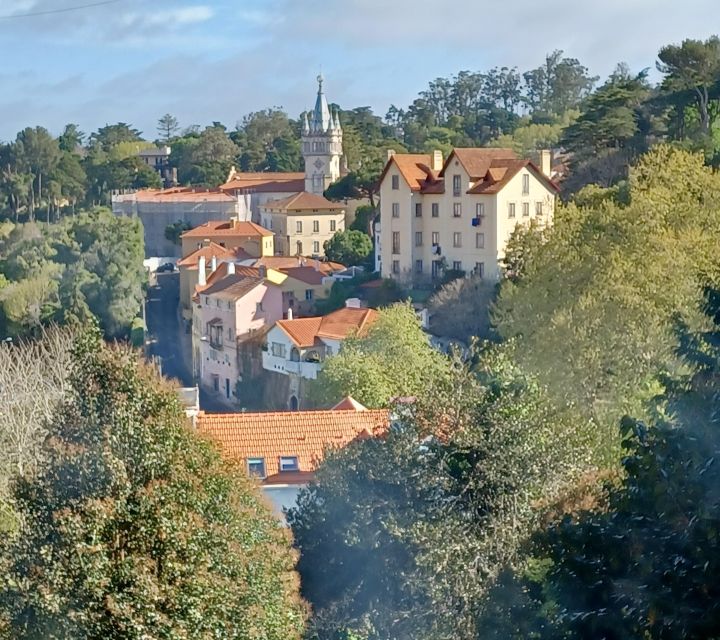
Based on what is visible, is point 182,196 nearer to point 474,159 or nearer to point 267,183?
point 267,183

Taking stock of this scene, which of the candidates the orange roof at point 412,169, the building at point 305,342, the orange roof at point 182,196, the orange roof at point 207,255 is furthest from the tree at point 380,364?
the orange roof at point 182,196

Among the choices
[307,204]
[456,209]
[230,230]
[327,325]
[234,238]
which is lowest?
[327,325]

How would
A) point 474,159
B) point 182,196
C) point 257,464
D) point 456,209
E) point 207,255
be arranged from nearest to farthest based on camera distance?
point 257,464
point 456,209
point 474,159
point 207,255
point 182,196

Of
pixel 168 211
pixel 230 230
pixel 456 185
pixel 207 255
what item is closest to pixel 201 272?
pixel 207 255

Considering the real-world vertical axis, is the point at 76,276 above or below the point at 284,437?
above

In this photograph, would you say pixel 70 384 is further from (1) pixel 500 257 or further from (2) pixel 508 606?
(1) pixel 500 257

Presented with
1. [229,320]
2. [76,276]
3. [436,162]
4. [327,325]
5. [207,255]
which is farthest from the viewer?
[207,255]

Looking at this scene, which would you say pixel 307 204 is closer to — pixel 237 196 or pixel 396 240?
pixel 237 196

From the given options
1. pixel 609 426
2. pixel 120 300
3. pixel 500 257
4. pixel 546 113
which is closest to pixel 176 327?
pixel 120 300

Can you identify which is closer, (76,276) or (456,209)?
(456,209)
